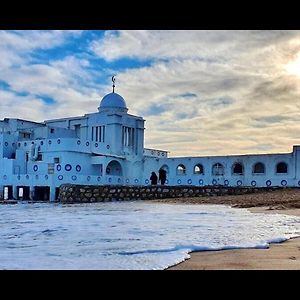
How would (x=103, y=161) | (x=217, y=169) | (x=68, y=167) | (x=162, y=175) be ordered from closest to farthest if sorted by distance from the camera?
(x=68, y=167), (x=217, y=169), (x=103, y=161), (x=162, y=175)

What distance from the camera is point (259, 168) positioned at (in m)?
27.6

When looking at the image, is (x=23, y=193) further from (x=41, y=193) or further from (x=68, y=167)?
(x=68, y=167)

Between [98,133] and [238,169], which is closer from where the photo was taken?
[238,169]

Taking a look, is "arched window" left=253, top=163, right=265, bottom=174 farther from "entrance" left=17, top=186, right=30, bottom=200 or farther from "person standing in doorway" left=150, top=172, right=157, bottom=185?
"entrance" left=17, top=186, right=30, bottom=200

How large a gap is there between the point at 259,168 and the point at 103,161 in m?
10.0

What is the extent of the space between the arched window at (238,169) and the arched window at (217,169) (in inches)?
30.1

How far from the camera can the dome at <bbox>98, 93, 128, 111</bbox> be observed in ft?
108

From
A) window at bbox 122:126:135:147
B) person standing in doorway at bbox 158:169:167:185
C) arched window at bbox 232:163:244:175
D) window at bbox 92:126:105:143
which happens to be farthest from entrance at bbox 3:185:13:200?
arched window at bbox 232:163:244:175

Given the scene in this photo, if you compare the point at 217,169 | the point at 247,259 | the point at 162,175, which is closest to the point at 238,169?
the point at 217,169

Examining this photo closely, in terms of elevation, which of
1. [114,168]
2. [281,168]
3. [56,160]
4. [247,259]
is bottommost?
[247,259]

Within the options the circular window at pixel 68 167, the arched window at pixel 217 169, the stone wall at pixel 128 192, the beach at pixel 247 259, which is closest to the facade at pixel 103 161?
the arched window at pixel 217 169
